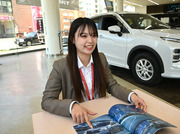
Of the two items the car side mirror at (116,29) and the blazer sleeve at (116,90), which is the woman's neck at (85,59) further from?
the car side mirror at (116,29)

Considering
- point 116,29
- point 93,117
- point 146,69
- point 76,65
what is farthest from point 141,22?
point 93,117

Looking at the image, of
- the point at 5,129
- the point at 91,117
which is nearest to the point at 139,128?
the point at 91,117

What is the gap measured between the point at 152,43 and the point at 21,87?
273cm

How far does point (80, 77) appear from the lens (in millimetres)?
1230

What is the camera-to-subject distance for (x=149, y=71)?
10.5 ft

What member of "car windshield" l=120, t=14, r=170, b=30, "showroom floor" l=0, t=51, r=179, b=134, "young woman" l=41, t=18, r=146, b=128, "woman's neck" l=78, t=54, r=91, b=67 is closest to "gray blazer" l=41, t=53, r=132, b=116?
"young woman" l=41, t=18, r=146, b=128

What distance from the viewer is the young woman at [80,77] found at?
1.09 metres

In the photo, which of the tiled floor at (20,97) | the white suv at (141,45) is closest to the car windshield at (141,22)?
the white suv at (141,45)

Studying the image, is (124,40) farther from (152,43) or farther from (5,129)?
(5,129)

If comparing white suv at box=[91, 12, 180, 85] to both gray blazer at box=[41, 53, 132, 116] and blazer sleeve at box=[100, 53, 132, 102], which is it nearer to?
blazer sleeve at box=[100, 53, 132, 102]

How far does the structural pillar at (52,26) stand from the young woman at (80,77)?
577cm

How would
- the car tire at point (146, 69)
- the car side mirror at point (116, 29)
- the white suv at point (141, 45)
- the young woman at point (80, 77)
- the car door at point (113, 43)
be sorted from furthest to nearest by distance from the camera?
1. the car door at point (113, 43)
2. the car side mirror at point (116, 29)
3. the car tire at point (146, 69)
4. the white suv at point (141, 45)
5. the young woman at point (80, 77)

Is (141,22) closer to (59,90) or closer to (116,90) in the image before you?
(116,90)

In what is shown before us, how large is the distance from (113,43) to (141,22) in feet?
2.53
